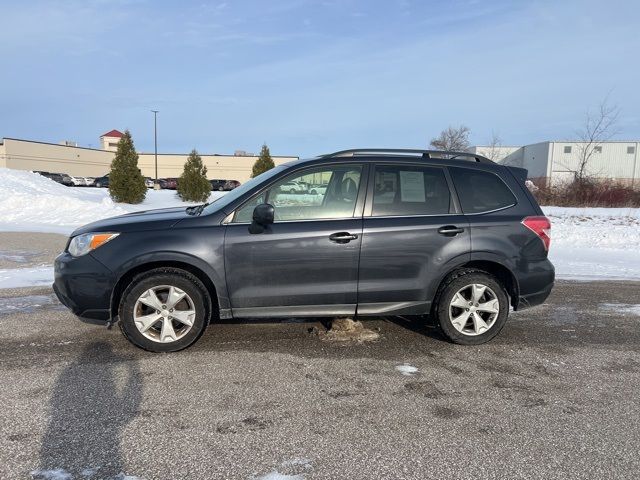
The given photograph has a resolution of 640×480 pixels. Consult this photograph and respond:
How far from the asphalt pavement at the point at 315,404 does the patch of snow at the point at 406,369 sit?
0.7 inches

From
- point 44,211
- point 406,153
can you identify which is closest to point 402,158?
point 406,153

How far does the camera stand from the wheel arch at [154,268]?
4285 millimetres

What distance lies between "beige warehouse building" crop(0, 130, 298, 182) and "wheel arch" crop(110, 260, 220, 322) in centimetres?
4333

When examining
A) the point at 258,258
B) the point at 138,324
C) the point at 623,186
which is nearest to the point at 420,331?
the point at 258,258

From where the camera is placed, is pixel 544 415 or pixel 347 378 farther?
pixel 347 378

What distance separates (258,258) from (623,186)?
23.6 m

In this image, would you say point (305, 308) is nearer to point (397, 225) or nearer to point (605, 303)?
point (397, 225)

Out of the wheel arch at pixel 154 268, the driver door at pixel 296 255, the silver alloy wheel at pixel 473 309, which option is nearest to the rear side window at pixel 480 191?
the silver alloy wheel at pixel 473 309

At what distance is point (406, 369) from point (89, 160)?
69.8m

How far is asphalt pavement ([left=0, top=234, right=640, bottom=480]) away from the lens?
2.71 m

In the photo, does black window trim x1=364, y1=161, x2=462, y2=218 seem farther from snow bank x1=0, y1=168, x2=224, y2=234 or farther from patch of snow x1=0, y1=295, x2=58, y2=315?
snow bank x1=0, y1=168, x2=224, y2=234

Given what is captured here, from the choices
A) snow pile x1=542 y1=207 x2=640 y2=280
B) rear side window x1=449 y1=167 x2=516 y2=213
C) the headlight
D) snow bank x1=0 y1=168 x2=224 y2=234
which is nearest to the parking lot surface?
the headlight

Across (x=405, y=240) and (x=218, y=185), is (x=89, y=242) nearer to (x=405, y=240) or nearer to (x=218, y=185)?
(x=405, y=240)

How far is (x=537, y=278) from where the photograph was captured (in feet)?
15.6
